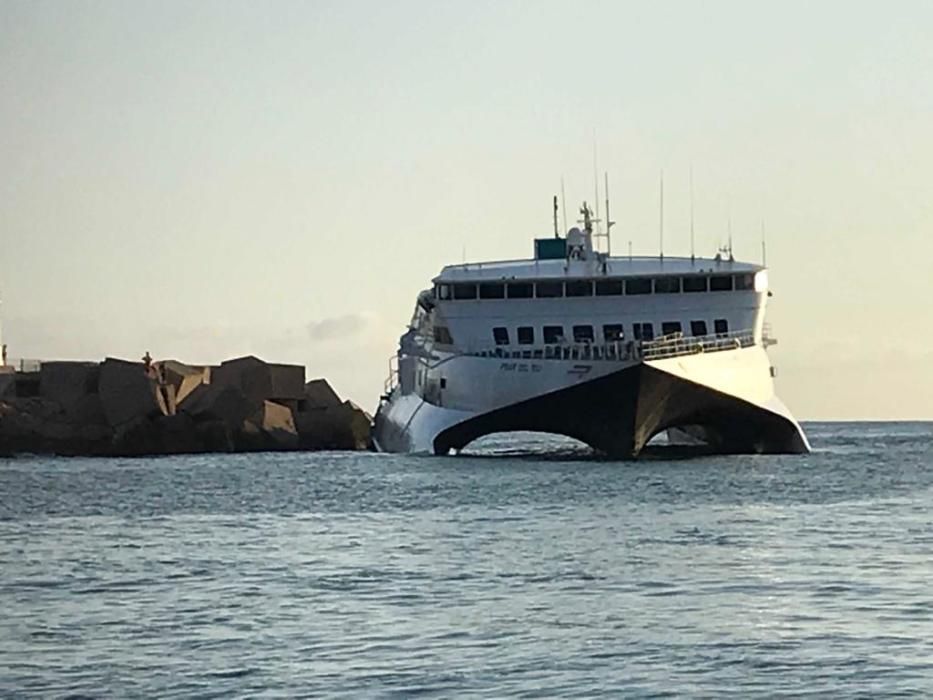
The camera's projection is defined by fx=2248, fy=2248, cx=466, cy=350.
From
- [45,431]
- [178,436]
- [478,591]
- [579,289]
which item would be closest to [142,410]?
[178,436]

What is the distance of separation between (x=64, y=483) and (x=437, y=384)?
1112 centimetres

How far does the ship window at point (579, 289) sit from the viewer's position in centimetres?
6103

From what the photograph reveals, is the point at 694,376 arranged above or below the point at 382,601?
above

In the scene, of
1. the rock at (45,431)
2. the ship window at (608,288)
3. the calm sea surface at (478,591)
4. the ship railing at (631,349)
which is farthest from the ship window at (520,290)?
the rock at (45,431)

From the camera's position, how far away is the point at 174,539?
3834cm

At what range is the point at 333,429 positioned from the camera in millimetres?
90688

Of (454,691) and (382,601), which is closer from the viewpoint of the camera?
(454,691)

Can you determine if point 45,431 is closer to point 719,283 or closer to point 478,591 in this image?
point 719,283

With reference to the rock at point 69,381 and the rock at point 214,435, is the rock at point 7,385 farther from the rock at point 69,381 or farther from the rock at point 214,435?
the rock at point 214,435

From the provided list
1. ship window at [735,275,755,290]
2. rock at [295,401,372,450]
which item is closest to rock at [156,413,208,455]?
rock at [295,401,372,450]

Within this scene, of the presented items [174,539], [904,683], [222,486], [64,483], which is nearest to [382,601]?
[904,683]

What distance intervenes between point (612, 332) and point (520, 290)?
2816mm

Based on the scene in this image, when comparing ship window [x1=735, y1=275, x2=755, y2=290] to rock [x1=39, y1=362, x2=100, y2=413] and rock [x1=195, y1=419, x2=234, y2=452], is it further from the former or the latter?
rock [x1=39, y1=362, x2=100, y2=413]

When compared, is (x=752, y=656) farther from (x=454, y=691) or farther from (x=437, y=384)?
(x=437, y=384)
